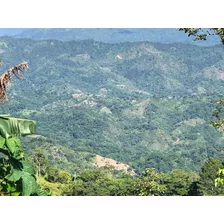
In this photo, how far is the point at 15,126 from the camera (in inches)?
77.7

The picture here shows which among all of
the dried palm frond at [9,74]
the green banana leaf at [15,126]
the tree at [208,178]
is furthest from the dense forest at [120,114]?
the green banana leaf at [15,126]

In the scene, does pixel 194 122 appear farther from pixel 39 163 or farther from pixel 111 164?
pixel 39 163

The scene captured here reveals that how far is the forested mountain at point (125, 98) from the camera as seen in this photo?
41469mm

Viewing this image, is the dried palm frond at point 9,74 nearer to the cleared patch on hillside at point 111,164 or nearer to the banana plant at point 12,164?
the banana plant at point 12,164

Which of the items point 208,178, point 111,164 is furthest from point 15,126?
point 111,164

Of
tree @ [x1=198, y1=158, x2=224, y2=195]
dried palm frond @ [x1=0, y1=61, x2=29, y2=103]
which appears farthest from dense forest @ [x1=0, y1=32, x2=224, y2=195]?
dried palm frond @ [x1=0, y1=61, x2=29, y2=103]

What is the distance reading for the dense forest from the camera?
15742mm

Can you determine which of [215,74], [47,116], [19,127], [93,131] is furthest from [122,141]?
[19,127]

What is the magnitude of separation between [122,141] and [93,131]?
3237mm

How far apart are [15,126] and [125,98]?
66294mm

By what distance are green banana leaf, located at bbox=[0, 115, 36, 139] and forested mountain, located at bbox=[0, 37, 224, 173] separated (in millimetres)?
6414

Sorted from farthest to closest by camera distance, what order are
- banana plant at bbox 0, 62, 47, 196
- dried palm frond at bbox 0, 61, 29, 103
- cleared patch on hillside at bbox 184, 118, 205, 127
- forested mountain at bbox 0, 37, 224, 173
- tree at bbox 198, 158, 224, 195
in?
1. cleared patch on hillside at bbox 184, 118, 205, 127
2. forested mountain at bbox 0, 37, 224, 173
3. tree at bbox 198, 158, 224, 195
4. dried palm frond at bbox 0, 61, 29, 103
5. banana plant at bbox 0, 62, 47, 196

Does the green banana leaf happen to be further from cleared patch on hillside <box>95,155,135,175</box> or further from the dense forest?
cleared patch on hillside <box>95,155,135,175</box>

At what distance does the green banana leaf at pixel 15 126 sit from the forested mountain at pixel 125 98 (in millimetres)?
6414
